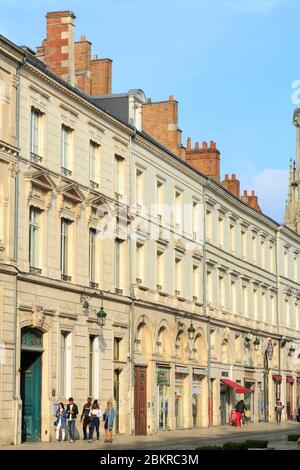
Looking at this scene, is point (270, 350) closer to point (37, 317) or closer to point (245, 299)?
point (245, 299)

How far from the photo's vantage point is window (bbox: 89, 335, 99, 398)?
47406 mm

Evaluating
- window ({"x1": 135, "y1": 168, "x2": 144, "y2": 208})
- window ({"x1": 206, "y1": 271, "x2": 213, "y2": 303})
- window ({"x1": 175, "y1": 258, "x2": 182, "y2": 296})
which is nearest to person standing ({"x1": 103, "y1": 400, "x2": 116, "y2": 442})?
window ({"x1": 135, "y1": 168, "x2": 144, "y2": 208})

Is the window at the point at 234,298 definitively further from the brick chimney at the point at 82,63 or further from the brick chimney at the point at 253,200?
the brick chimney at the point at 82,63

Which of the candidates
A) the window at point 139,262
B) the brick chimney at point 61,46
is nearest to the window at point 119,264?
the window at point 139,262

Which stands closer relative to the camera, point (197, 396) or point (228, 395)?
point (197, 396)

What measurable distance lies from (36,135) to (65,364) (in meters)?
9.41

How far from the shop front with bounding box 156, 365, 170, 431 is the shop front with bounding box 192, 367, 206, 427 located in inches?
174

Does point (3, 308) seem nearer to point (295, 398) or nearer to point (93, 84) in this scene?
point (93, 84)

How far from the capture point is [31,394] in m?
42.3

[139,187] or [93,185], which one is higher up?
[139,187]

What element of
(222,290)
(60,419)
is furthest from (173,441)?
(222,290)

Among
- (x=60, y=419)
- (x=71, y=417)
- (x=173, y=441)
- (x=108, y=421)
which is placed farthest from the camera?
(x=173, y=441)

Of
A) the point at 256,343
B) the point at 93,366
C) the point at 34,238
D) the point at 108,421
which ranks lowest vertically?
the point at 108,421
